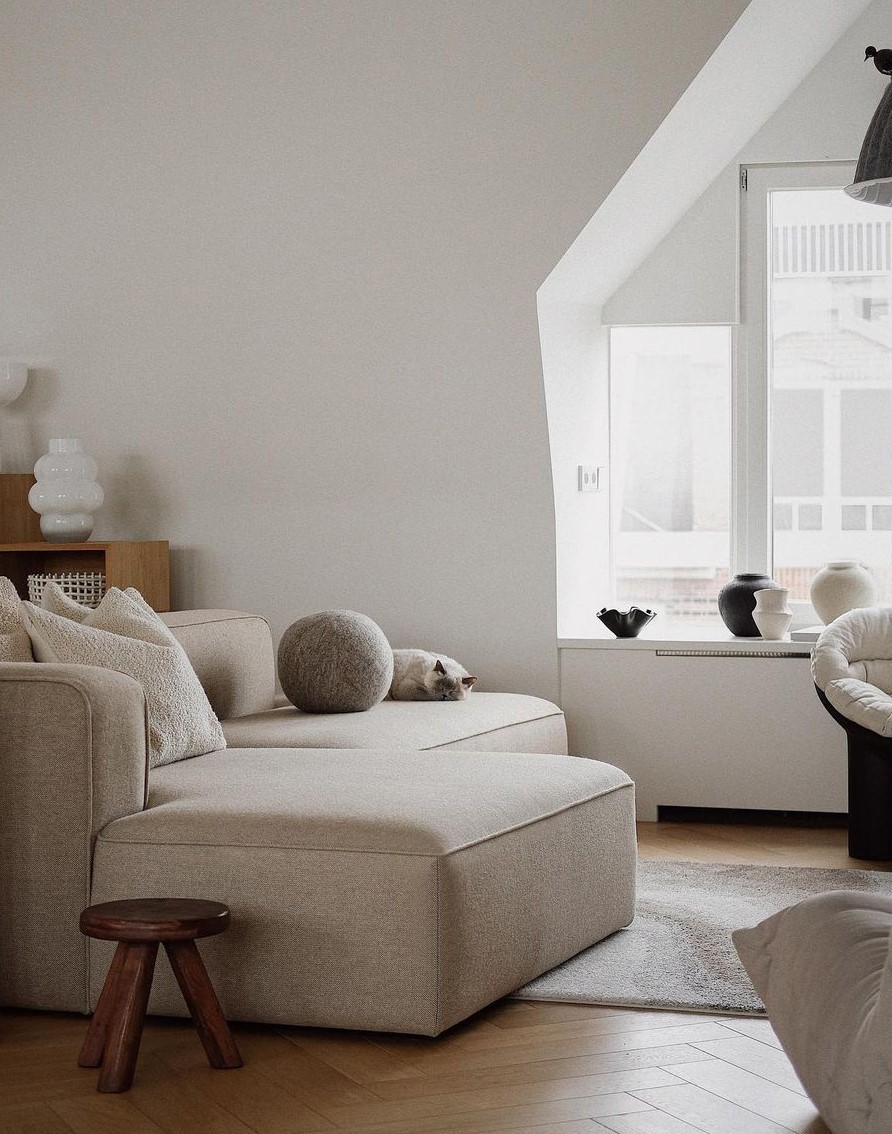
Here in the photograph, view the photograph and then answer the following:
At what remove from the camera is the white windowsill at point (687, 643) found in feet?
15.4

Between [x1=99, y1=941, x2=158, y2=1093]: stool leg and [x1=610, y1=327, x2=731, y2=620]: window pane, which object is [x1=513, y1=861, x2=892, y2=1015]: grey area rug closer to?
[x1=99, y1=941, x2=158, y2=1093]: stool leg

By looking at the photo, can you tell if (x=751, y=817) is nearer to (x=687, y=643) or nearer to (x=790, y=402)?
(x=687, y=643)

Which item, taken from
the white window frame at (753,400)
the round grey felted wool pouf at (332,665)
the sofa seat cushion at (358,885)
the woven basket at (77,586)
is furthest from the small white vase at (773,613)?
the woven basket at (77,586)

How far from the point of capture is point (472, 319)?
4711 millimetres

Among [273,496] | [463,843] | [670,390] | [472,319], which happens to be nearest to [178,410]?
[273,496]

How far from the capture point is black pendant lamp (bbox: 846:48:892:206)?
3.05 meters

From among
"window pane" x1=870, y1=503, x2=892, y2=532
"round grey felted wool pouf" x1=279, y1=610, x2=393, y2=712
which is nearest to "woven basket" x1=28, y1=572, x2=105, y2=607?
"round grey felted wool pouf" x1=279, y1=610, x2=393, y2=712

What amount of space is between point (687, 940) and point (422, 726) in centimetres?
103

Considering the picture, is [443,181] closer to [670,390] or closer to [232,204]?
[232,204]

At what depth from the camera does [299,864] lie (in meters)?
2.60

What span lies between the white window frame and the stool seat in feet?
10.3

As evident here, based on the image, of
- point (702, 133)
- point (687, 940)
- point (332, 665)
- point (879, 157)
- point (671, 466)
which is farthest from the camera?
point (671, 466)

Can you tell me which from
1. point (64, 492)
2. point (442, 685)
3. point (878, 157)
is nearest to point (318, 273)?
point (64, 492)

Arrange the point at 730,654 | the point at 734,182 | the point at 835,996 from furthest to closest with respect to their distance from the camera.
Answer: the point at 734,182, the point at 730,654, the point at 835,996
